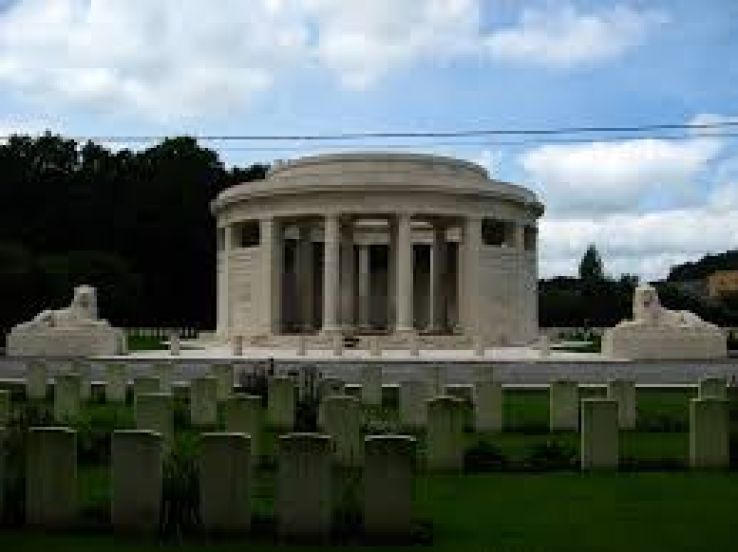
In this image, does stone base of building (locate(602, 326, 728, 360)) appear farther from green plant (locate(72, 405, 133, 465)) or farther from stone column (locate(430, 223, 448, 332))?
green plant (locate(72, 405, 133, 465))

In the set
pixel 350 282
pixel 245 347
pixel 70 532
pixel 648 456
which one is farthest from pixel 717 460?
pixel 350 282

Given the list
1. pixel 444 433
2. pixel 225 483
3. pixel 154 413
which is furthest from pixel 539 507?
pixel 154 413

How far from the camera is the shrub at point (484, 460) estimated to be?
43.7ft

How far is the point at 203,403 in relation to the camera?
17.6m

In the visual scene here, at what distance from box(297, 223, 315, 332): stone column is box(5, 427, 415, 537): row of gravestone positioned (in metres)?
49.1

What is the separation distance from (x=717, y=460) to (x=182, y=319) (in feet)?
221

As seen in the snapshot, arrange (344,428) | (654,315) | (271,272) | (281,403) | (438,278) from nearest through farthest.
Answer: (344,428) < (281,403) < (654,315) < (271,272) < (438,278)

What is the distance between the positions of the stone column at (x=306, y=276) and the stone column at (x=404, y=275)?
8661mm

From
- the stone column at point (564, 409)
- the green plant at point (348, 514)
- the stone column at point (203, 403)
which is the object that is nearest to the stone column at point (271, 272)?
the stone column at point (203, 403)

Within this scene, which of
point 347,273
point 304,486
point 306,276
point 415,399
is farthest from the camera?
point 306,276

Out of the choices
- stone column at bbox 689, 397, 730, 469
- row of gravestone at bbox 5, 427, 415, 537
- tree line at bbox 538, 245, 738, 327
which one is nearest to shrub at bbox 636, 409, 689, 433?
stone column at bbox 689, 397, 730, 469

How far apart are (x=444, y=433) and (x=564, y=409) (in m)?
5.18

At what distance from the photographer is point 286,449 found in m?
9.14

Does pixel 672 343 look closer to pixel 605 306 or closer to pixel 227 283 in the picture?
pixel 227 283
